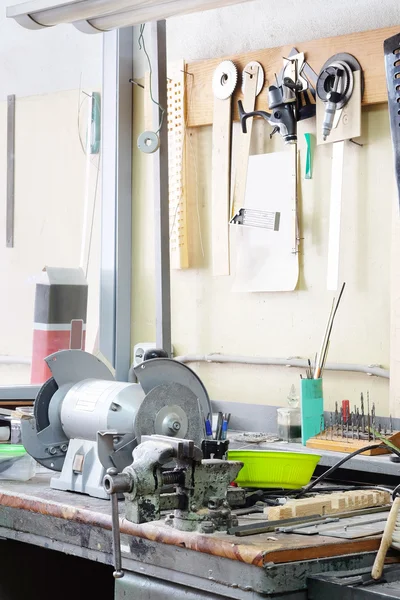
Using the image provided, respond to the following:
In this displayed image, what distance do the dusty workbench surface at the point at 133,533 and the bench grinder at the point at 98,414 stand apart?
0.06 meters

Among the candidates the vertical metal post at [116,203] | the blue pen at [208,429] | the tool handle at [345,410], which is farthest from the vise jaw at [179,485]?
the vertical metal post at [116,203]

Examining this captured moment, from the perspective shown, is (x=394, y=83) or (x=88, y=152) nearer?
(x=394, y=83)

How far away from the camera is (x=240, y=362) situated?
2.98 metres

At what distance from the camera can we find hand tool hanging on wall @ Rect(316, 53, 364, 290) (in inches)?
104

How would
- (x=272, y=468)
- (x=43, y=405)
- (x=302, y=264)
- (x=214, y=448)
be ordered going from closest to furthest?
(x=214, y=448), (x=272, y=468), (x=43, y=405), (x=302, y=264)

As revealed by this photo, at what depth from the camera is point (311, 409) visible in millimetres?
2525

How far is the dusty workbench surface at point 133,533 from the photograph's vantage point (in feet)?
4.79

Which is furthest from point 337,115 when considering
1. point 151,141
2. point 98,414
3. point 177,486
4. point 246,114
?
point 177,486

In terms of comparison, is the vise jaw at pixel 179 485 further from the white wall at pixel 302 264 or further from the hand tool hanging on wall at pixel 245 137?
the hand tool hanging on wall at pixel 245 137

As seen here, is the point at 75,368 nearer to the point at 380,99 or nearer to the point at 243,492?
the point at 243,492

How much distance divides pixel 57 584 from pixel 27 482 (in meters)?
0.29

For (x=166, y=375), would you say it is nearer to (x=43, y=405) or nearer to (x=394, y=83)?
(x=43, y=405)

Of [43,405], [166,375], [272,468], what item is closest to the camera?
[272,468]

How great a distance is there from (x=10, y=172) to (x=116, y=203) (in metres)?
0.40
